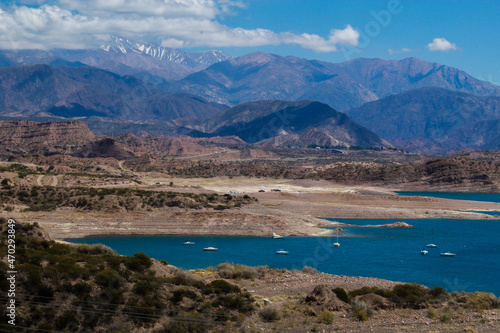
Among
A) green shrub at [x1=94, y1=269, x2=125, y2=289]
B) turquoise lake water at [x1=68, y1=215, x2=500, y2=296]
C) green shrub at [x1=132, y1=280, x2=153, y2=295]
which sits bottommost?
turquoise lake water at [x1=68, y1=215, x2=500, y2=296]

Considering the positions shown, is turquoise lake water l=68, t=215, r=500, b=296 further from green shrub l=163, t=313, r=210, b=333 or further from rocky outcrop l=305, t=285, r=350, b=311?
green shrub l=163, t=313, r=210, b=333

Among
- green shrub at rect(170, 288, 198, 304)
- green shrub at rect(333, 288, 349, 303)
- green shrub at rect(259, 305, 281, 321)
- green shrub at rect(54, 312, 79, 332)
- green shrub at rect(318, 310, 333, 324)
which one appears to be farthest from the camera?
green shrub at rect(333, 288, 349, 303)

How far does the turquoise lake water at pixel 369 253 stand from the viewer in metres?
51.5

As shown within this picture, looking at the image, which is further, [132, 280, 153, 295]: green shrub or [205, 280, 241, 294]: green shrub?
[205, 280, 241, 294]: green shrub

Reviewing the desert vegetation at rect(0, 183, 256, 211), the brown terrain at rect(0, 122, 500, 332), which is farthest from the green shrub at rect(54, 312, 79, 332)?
the desert vegetation at rect(0, 183, 256, 211)

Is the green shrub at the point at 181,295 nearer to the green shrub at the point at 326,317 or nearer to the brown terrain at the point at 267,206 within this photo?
the brown terrain at the point at 267,206

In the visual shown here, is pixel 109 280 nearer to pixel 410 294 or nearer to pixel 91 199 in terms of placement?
pixel 410 294

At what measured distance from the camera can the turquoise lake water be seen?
51.5 metres

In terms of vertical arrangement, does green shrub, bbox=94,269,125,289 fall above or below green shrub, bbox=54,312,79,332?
above

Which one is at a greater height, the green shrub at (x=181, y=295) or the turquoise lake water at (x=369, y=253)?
the green shrub at (x=181, y=295)

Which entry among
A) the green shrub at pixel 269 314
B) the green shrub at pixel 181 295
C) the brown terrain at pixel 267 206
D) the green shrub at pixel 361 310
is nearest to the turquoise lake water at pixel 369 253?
the brown terrain at pixel 267 206

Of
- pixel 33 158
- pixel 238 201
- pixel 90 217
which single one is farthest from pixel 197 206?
pixel 33 158

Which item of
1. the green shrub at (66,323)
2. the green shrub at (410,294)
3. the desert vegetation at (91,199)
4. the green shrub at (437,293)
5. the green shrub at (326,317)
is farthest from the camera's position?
the desert vegetation at (91,199)

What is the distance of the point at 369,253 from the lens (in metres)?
61.3
